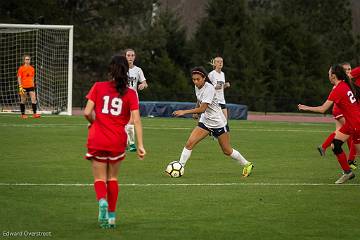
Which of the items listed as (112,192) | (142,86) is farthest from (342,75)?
(142,86)

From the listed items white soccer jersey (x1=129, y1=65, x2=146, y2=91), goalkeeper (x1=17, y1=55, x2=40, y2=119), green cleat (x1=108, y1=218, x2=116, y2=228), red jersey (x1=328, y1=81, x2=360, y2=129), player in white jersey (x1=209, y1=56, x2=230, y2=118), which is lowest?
goalkeeper (x1=17, y1=55, x2=40, y2=119)

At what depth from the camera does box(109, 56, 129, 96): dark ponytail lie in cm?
1012

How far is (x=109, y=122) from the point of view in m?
10.2

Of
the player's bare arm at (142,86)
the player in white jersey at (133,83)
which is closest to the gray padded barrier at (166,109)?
the player in white jersey at (133,83)

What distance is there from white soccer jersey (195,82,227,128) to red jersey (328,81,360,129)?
2004 millimetres

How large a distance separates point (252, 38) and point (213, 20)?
416cm

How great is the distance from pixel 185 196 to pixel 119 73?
3.39 meters

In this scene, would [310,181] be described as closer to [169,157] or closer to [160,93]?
[169,157]

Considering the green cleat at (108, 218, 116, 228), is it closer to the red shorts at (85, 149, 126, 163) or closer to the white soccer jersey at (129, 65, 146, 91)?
the red shorts at (85, 149, 126, 163)

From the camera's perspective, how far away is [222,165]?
1806 cm

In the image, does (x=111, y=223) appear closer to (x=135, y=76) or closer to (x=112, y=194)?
(x=112, y=194)

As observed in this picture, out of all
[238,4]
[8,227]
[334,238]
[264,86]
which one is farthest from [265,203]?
[238,4]

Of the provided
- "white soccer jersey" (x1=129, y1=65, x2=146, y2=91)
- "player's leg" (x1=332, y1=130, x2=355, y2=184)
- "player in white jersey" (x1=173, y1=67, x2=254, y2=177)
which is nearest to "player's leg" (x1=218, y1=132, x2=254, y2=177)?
"player in white jersey" (x1=173, y1=67, x2=254, y2=177)

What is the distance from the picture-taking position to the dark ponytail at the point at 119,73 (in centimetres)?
1012
